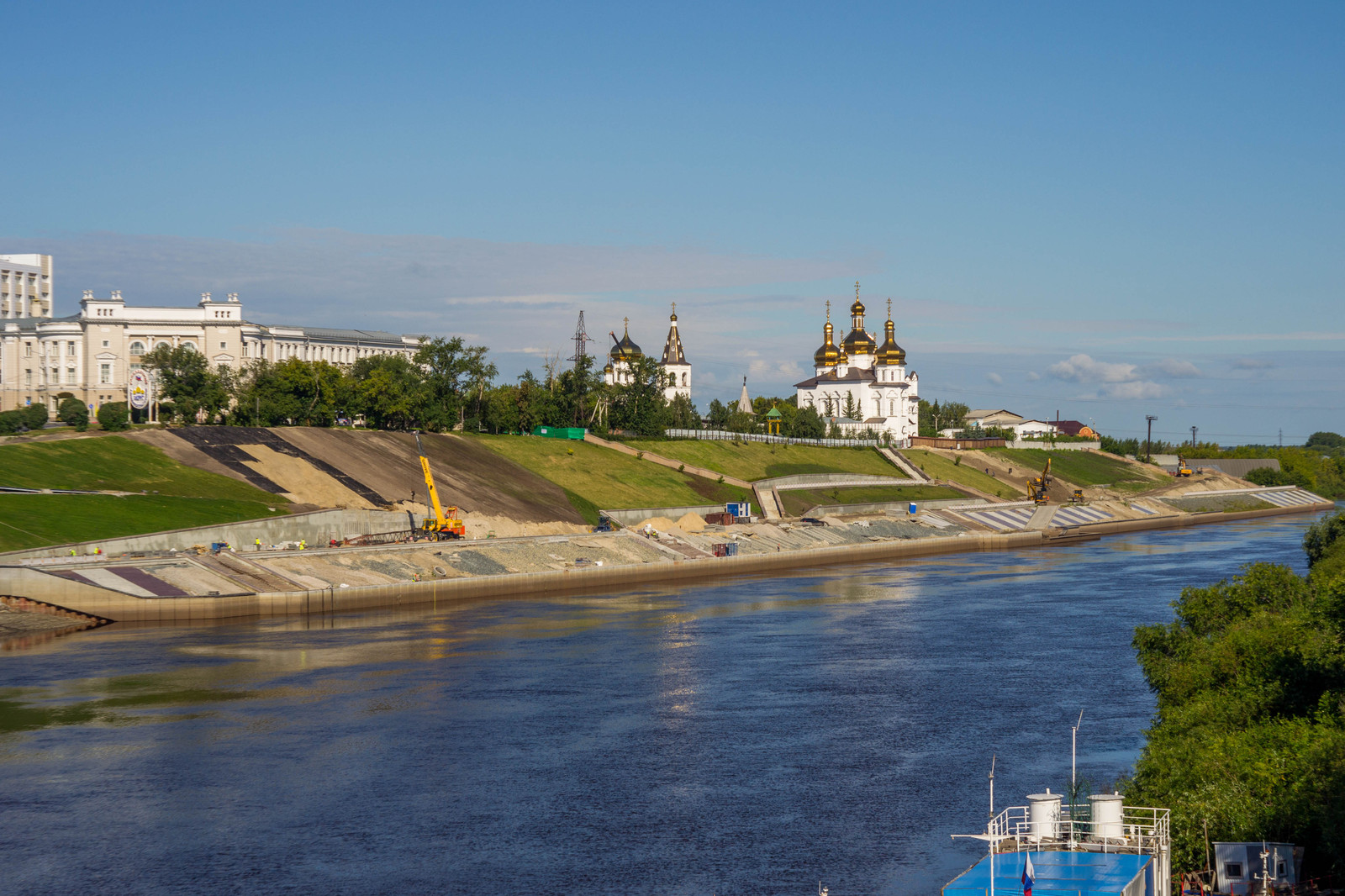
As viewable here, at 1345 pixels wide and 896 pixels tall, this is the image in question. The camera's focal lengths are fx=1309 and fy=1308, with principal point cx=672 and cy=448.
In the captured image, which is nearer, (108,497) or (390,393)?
(108,497)

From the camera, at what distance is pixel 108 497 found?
91.5m

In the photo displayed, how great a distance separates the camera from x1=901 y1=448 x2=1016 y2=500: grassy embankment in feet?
594

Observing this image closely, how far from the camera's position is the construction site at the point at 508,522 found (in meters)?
79.4

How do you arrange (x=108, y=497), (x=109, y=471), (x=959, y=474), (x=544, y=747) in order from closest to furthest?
1. (x=544, y=747)
2. (x=108, y=497)
3. (x=109, y=471)
4. (x=959, y=474)

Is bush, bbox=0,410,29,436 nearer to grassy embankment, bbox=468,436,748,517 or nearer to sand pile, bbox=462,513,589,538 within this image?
sand pile, bbox=462,513,589,538

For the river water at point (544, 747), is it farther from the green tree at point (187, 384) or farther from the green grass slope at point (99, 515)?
the green tree at point (187, 384)

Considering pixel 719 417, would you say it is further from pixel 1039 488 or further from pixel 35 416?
pixel 35 416

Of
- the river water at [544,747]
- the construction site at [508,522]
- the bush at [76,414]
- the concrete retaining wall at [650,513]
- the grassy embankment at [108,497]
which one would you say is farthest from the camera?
the concrete retaining wall at [650,513]

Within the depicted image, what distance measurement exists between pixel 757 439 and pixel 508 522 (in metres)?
75.9

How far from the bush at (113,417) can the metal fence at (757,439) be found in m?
75.6

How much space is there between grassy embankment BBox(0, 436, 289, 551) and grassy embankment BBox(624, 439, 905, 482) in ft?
214

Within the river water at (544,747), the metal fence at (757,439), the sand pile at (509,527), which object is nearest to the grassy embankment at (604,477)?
the sand pile at (509,527)

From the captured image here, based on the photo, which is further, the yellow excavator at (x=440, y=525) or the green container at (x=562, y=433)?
the green container at (x=562, y=433)

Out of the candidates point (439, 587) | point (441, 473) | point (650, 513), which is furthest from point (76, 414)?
point (650, 513)
